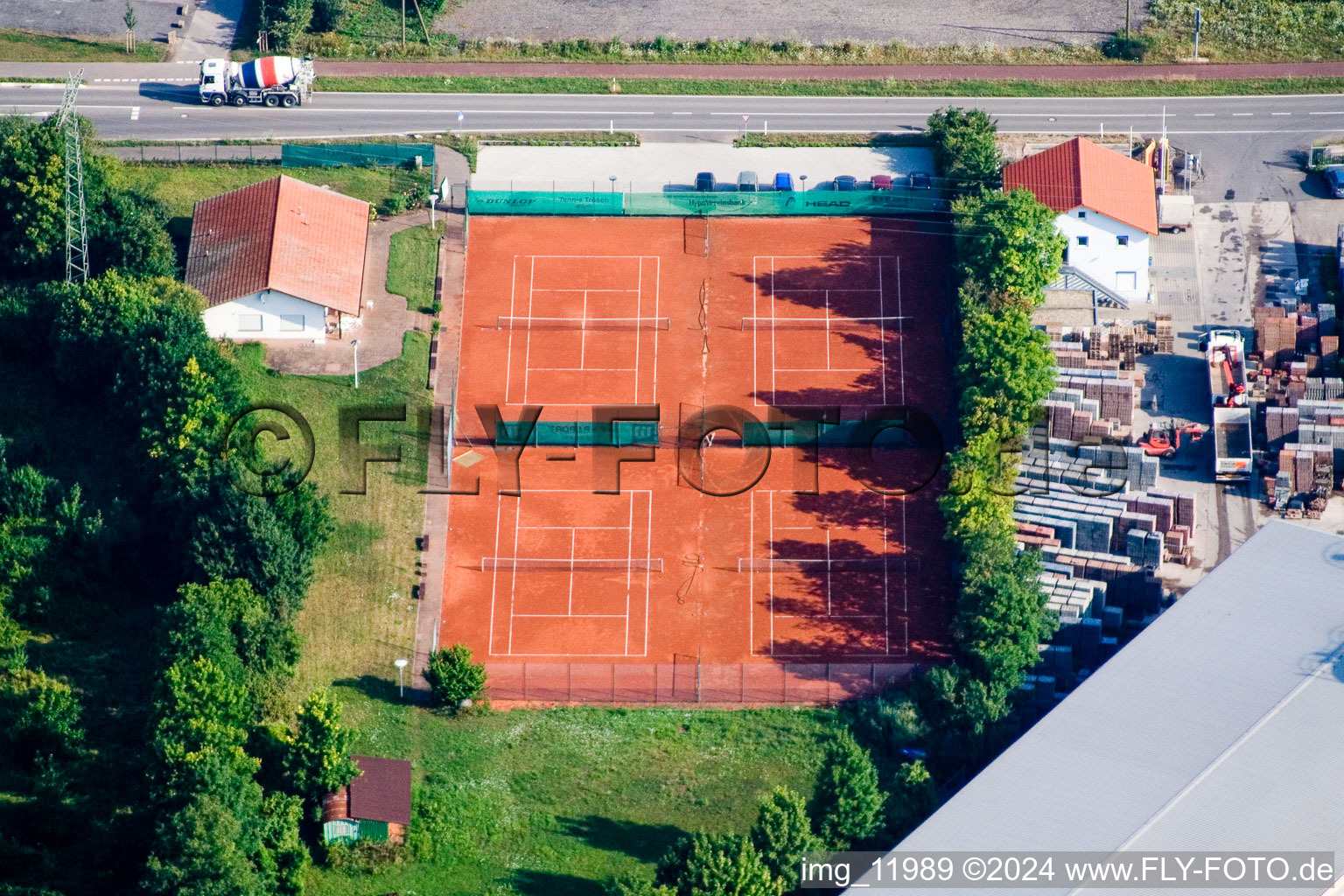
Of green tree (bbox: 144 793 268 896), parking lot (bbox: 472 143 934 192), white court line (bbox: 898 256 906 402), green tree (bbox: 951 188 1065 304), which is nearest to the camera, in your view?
green tree (bbox: 144 793 268 896)

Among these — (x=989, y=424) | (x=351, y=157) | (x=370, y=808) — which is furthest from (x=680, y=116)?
(x=370, y=808)

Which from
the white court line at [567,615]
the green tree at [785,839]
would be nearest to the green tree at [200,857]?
the green tree at [785,839]

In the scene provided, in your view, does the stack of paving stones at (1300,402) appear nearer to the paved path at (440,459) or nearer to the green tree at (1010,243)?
the green tree at (1010,243)

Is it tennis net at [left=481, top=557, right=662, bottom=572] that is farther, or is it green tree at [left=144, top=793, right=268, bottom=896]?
tennis net at [left=481, top=557, right=662, bottom=572]

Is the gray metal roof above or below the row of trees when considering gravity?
below

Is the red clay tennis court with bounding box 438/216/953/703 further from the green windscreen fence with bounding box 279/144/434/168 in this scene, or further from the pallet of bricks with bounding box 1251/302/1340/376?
the pallet of bricks with bounding box 1251/302/1340/376

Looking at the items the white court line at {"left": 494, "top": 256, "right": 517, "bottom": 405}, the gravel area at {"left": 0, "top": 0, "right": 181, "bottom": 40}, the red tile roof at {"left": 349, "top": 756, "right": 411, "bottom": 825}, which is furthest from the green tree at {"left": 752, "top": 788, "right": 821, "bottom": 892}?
the gravel area at {"left": 0, "top": 0, "right": 181, "bottom": 40}

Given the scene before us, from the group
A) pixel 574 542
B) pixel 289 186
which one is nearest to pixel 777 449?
pixel 574 542
